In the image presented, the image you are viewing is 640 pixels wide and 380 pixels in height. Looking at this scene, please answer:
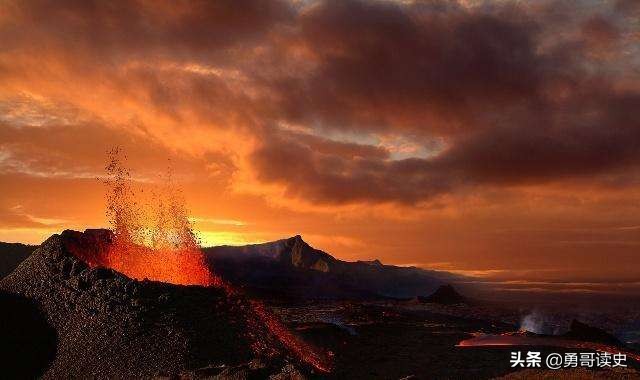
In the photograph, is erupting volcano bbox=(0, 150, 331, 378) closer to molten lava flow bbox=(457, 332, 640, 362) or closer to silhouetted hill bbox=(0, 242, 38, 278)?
molten lava flow bbox=(457, 332, 640, 362)

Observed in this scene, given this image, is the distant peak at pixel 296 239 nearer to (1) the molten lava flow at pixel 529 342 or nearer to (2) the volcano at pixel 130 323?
(1) the molten lava flow at pixel 529 342

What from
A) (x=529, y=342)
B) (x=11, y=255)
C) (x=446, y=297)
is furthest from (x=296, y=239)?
(x=529, y=342)

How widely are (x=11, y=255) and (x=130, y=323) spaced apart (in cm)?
4171

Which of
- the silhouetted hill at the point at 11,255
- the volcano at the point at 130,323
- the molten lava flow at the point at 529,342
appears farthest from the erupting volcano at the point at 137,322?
the silhouetted hill at the point at 11,255

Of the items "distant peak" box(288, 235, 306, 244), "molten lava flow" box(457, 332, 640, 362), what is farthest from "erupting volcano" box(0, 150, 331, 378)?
"distant peak" box(288, 235, 306, 244)

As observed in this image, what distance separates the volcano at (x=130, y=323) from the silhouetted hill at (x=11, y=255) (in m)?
30.6

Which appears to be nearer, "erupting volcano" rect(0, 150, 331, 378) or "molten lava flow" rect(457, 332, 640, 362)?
"erupting volcano" rect(0, 150, 331, 378)

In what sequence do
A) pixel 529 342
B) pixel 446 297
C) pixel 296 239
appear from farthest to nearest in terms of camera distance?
1. pixel 296 239
2. pixel 446 297
3. pixel 529 342

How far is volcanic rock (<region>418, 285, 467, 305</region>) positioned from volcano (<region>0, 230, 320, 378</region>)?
1899 inches

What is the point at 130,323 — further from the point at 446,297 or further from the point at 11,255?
the point at 446,297

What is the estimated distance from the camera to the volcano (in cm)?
1945

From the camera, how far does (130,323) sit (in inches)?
815

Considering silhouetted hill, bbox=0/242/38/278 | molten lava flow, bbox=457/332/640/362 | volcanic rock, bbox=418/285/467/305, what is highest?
silhouetted hill, bbox=0/242/38/278

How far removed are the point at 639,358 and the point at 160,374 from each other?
2218 centimetres
